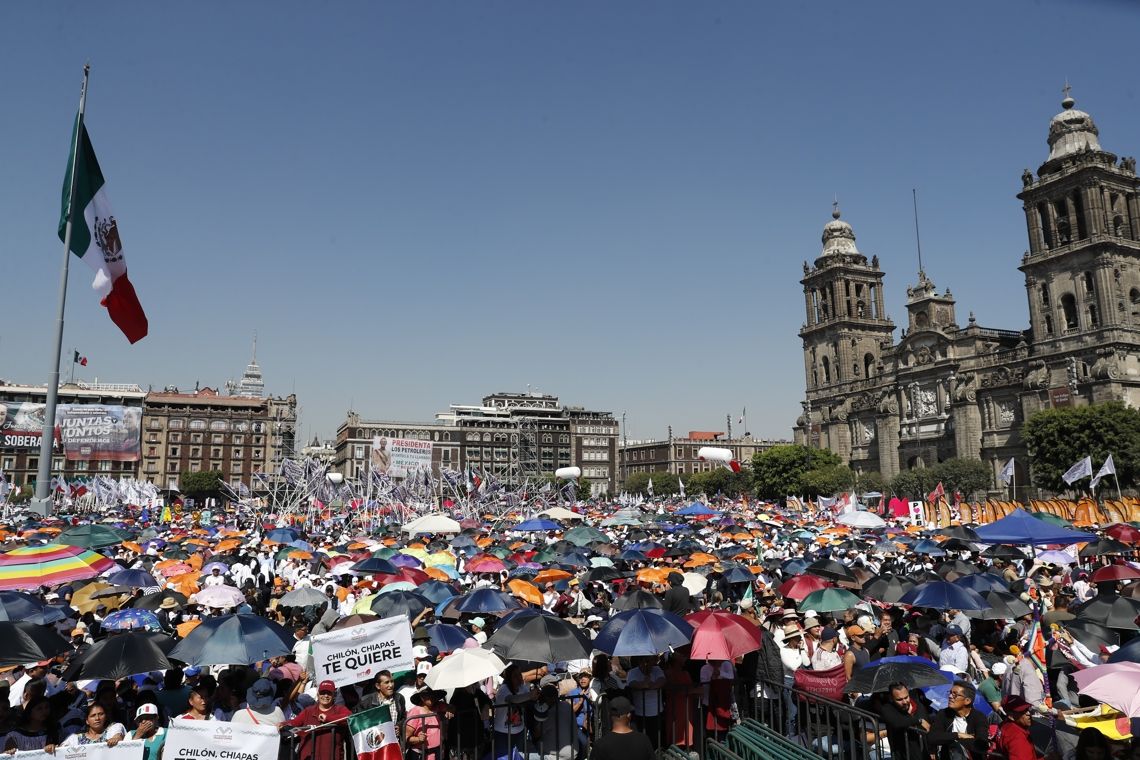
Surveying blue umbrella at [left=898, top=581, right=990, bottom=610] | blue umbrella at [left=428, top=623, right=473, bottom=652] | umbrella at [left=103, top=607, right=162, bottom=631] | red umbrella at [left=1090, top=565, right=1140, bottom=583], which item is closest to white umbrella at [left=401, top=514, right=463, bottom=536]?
umbrella at [left=103, top=607, right=162, bottom=631]

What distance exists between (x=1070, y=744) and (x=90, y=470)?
411 feet

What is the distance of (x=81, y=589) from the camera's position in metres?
14.2

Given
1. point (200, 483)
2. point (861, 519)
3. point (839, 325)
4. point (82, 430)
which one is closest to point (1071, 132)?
point (839, 325)

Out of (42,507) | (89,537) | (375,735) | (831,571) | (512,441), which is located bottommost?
(375,735)

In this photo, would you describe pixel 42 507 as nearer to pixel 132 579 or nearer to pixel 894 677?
pixel 132 579

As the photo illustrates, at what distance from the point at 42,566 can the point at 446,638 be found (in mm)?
6467

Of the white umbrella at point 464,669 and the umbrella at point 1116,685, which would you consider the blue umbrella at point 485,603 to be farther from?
the umbrella at point 1116,685

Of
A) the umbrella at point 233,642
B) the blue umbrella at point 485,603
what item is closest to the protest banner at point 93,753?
the umbrella at point 233,642

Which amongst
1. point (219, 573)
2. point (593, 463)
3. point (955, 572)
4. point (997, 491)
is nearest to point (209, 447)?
point (593, 463)

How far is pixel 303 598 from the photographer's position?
14641 millimetres

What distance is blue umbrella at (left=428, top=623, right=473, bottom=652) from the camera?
34.3 feet

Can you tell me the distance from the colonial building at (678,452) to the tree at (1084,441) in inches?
2759

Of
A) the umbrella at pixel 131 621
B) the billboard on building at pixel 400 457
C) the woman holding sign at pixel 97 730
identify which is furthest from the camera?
the billboard on building at pixel 400 457

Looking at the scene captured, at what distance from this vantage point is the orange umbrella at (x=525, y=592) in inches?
583
